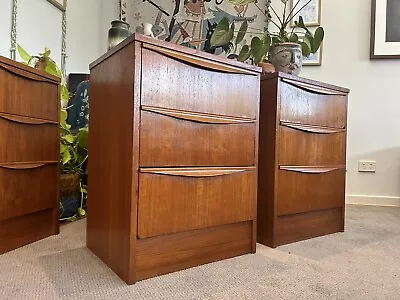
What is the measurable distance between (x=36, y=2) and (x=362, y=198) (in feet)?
9.62

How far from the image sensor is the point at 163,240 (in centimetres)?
125

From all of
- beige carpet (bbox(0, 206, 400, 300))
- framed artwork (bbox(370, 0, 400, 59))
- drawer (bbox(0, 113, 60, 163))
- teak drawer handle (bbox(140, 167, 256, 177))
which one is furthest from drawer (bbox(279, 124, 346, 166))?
framed artwork (bbox(370, 0, 400, 59))

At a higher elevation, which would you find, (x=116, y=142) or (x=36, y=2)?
(x=36, y=2)

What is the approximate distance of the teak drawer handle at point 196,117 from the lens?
1188 millimetres

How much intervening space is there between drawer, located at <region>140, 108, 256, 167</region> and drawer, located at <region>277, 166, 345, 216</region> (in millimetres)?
277

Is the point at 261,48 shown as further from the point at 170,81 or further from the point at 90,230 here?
the point at 90,230

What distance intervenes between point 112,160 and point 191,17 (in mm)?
2182

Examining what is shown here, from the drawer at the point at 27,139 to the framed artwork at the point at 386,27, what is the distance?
2626 mm

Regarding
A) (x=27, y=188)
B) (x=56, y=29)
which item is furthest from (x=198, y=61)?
(x=56, y=29)

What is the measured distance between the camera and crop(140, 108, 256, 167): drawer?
1176 mm

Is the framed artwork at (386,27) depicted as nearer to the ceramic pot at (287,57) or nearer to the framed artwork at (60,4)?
the ceramic pot at (287,57)

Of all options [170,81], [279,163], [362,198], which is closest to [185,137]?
[170,81]

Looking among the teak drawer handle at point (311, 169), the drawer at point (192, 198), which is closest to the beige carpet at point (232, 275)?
the drawer at point (192, 198)

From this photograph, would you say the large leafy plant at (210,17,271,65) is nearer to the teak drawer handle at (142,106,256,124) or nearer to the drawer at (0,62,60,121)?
the teak drawer handle at (142,106,256,124)
